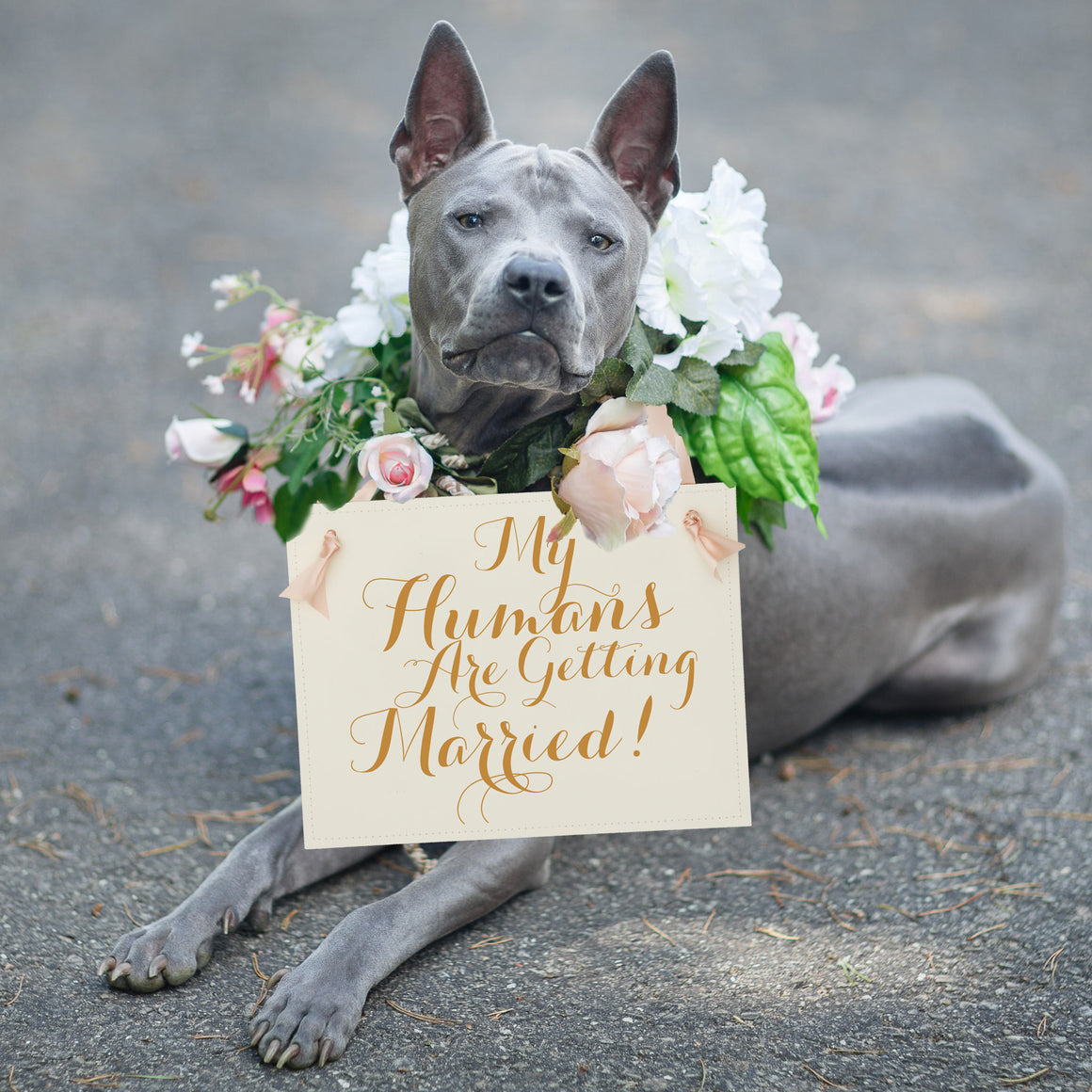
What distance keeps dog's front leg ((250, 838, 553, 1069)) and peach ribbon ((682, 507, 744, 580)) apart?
0.71 meters

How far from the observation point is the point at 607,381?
2271 mm

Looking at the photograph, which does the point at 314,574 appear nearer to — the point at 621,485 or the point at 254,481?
the point at 254,481

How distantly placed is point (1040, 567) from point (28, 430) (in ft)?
12.5

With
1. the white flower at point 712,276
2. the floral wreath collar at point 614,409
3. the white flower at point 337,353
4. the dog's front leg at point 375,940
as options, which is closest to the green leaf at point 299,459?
the floral wreath collar at point 614,409

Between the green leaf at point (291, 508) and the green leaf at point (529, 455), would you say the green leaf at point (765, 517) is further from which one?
the green leaf at point (291, 508)

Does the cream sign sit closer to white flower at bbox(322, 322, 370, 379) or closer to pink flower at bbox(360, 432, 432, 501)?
pink flower at bbox(360, 432, 432, 501)

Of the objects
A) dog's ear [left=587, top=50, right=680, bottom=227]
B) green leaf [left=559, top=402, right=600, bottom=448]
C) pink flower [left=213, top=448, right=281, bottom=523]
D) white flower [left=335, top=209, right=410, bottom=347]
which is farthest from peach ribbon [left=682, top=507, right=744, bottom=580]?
pink flower [left=213, top=448, right=281, bottom=523]

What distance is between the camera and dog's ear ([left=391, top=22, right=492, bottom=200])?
231 cm

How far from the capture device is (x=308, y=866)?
2.44 m

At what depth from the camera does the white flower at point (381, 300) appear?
8.44 ft

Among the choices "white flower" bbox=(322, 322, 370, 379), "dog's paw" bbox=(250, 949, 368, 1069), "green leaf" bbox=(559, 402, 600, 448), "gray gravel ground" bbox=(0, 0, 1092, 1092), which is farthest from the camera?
"white flower" bbox=(322, 322, 370, 379)

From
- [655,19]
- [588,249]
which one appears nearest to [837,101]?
[655,19]

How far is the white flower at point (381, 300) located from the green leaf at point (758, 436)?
0.68 m

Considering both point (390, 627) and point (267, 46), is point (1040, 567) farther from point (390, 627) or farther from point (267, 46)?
point (267, 46)
